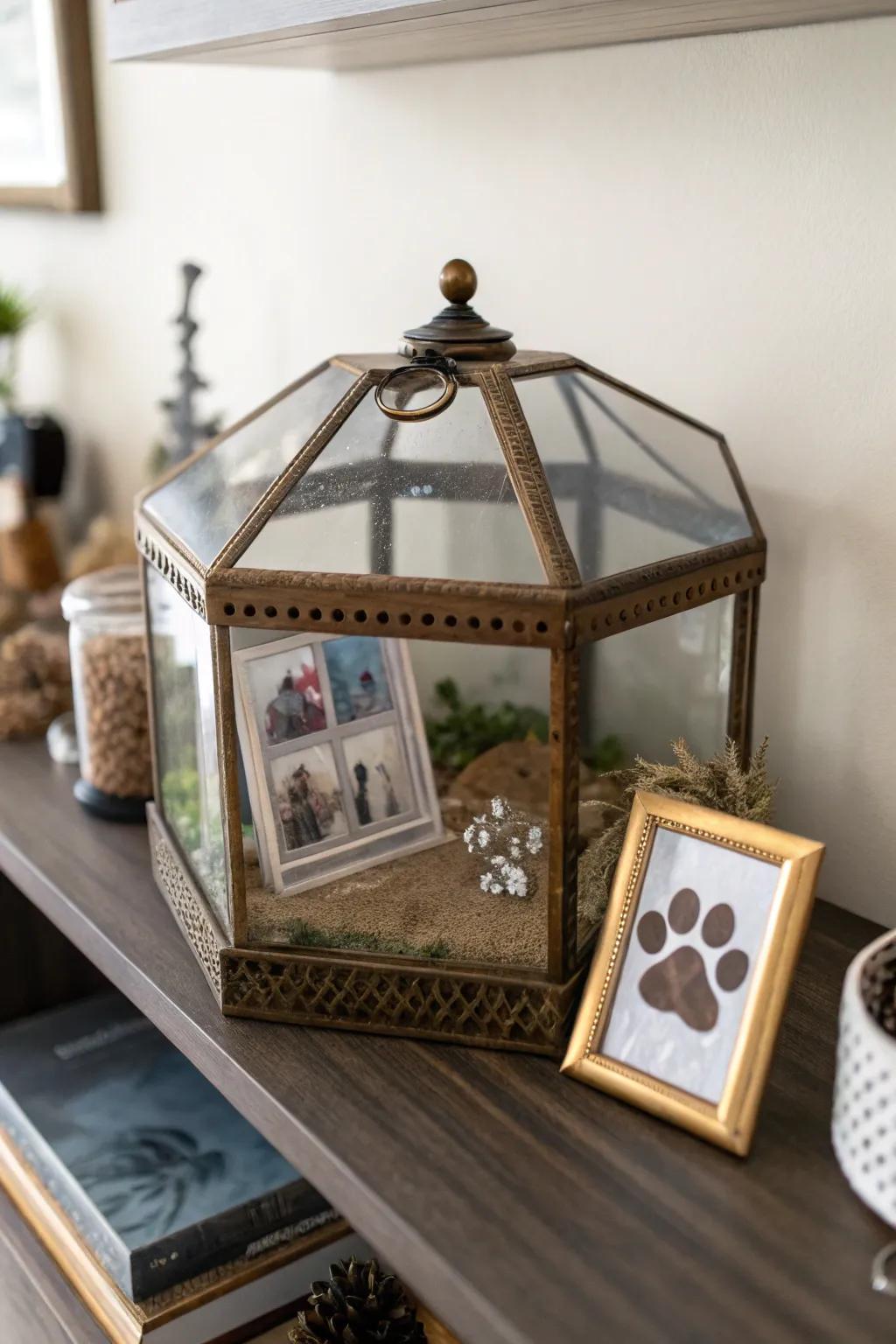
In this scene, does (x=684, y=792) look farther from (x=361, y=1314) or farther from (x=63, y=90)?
(x=63, y=90)

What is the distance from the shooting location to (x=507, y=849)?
2.91ft

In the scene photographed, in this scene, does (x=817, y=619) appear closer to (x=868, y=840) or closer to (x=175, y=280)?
(x=868, y=840)

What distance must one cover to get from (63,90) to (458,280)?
1.08 meters

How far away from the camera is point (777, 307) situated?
0.94m

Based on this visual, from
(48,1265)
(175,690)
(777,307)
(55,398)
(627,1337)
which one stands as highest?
(777,307)

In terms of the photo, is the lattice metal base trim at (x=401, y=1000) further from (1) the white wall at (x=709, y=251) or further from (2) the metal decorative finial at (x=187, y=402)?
(2) the metal decorative finial at (x=187, y=402)

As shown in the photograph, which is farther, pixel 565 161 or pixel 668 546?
pixel 565 161

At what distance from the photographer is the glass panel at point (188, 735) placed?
895 millimetres

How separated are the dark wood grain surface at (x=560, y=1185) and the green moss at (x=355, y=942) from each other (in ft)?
0.19

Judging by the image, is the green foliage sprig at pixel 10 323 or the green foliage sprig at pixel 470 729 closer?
the green foliage sprig at pixel 470 729

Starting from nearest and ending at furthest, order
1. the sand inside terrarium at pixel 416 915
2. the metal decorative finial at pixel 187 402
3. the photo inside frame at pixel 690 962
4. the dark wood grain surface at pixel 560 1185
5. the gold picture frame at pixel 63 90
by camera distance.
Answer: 1. the dark wood grain surface at pixel 560 1185
2. the photo inside frame at pixel 690 962
3. the sand inside terrarium at pixel 416 915
4. the metal decorative finial at pixel 187 402
5. the gold picture frame at pixel 63 90

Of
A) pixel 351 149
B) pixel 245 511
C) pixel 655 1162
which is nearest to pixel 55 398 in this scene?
pixel 351 149

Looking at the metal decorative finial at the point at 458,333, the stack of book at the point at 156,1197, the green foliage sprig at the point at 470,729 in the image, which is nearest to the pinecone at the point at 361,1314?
the stack of book at the point at 156,1197

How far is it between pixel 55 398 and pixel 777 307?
1.39m
